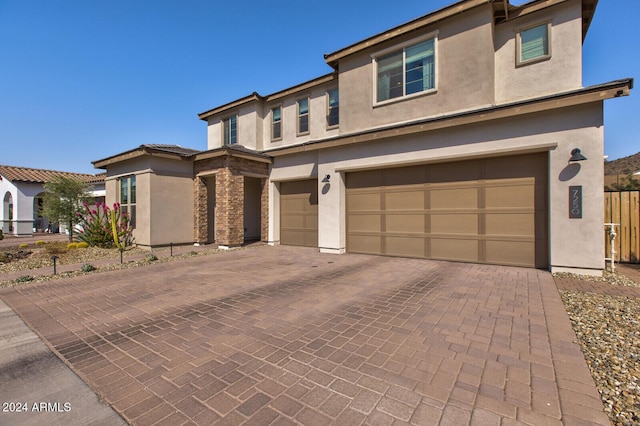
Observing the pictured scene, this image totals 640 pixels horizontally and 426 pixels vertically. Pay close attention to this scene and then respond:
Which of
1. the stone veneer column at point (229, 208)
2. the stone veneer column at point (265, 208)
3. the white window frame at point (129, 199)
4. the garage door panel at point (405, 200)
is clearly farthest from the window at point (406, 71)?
the white window frame at point (129, 199)

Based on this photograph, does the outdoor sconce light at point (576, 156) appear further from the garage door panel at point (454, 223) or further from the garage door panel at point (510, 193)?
the garage door panel at point (454, 223)

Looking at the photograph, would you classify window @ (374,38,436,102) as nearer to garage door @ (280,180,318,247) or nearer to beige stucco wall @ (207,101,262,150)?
garage door @ (280,180,318,247)

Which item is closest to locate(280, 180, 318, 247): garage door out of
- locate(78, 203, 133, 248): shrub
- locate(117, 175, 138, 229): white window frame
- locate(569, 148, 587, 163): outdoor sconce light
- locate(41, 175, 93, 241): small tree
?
locate(117, 175, 138, 229): white window frame

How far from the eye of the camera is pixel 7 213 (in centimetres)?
2177

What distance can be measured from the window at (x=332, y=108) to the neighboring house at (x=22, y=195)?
1784 cm

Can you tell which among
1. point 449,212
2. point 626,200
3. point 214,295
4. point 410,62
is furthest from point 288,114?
point 626,200

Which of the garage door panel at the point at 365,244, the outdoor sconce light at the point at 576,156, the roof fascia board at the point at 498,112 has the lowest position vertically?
the garage door panel at the point at 365,244

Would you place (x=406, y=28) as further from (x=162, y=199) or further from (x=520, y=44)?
(x=162, y=199)

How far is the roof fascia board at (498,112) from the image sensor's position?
238 inches

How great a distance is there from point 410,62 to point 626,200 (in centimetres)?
769

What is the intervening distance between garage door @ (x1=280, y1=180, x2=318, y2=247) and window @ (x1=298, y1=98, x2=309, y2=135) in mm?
2725

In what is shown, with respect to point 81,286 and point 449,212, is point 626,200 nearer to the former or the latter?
point 449,212

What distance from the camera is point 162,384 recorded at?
8.71ft

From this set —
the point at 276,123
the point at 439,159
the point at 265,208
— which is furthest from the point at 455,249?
the point at 276,123
